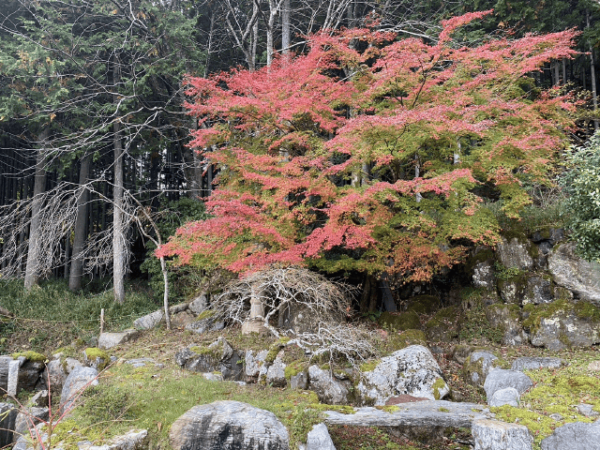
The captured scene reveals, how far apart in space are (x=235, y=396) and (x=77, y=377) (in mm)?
3128

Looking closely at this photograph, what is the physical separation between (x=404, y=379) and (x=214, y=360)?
3.82m

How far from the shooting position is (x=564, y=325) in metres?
7.83

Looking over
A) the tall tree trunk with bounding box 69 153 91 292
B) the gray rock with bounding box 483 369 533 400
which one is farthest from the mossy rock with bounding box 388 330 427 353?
the tall tree trunk with bounding box 69 153 91 292

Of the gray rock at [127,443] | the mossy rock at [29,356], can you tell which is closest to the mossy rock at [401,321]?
the gray rock at [127,443]

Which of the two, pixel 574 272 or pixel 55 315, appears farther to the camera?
pixel 55 315

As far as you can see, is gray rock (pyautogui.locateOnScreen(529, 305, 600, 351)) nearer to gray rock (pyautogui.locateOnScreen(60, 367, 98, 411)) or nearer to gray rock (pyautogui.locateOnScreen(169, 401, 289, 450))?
gray rock (pyautogui.locateOnScreen(169, 401, 289, 450))

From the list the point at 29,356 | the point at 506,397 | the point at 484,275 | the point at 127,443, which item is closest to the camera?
the point at 127,443

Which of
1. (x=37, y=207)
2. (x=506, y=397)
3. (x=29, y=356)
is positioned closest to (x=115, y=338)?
(x=29, y=356)

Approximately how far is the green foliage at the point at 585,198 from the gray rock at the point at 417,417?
4.30 meters

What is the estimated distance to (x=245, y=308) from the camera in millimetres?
10320

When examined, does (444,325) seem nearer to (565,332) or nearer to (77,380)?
(565,332)

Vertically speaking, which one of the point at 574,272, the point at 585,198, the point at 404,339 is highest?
the point at 585,198

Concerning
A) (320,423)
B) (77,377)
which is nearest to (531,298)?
(320,423)

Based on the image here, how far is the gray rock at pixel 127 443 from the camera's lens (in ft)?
14.3
